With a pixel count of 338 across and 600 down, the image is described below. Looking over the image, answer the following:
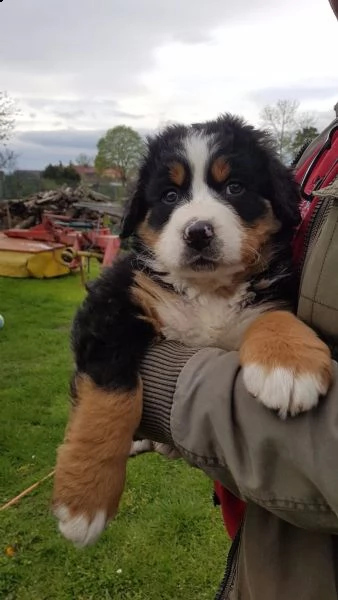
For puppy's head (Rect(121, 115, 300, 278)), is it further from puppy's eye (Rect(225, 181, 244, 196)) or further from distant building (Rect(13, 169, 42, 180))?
distant building (Rect(13, 169, 42, 180))

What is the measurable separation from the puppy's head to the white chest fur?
99mm

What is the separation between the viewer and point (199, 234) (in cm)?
172

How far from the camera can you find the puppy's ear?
2055mm

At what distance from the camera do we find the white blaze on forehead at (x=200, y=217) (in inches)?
69.1

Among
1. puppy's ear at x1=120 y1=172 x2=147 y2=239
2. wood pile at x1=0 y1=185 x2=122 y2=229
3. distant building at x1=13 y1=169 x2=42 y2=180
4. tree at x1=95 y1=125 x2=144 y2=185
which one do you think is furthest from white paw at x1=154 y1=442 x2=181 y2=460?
tree at x1=95 y1=125 x2=144 y2=185

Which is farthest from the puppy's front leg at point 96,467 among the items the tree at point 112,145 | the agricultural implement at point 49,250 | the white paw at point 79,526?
the tree at point 112,145

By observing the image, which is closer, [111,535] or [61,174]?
[111,535]

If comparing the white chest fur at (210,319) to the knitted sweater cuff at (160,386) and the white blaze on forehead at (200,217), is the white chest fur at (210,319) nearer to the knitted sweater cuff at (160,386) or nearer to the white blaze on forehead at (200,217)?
the white blaze on forehead at (200,217)

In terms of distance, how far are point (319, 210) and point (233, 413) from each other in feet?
1.91

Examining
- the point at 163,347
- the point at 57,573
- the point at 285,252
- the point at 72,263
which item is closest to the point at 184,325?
the point at 163,347

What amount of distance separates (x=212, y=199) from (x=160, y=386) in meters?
0.67

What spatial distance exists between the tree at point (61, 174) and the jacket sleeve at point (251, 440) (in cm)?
2955

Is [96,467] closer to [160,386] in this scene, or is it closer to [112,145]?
[160,386]

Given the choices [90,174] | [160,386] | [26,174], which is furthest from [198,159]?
[90,174]
